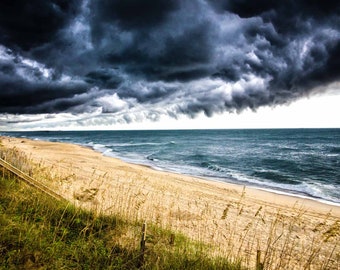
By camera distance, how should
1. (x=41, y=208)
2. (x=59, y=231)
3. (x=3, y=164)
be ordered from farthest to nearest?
1. (x=3, y=164)
2. (x=41, y=208)
3. (x=59, y=231)

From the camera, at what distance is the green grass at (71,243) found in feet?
12.0

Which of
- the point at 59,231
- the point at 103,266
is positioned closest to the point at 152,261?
the point at 103,266

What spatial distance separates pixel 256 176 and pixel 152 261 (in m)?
23.2

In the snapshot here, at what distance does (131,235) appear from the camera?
5254mm

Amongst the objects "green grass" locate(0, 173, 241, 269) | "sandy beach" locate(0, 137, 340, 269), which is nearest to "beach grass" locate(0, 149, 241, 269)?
"green grass" locate(0, 173, 241, 269)

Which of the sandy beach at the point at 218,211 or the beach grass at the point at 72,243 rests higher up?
the beach grass at the point at 72,243

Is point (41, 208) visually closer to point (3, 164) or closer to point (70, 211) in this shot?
point (70, 211)

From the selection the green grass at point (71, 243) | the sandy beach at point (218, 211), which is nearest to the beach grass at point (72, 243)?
the green grass at point (71, 243)

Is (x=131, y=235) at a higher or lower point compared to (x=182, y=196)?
higher

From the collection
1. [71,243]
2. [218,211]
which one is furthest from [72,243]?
[218,211]

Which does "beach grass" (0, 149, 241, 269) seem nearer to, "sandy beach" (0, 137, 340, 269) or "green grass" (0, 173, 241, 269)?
"green grass" (0, 173, 241, 269)

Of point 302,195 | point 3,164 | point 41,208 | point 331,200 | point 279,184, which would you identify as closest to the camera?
point 41,208

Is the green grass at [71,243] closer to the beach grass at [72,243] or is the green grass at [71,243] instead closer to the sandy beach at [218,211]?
the beach grass at [72,243]

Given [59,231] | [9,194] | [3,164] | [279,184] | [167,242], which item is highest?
[3,164]
